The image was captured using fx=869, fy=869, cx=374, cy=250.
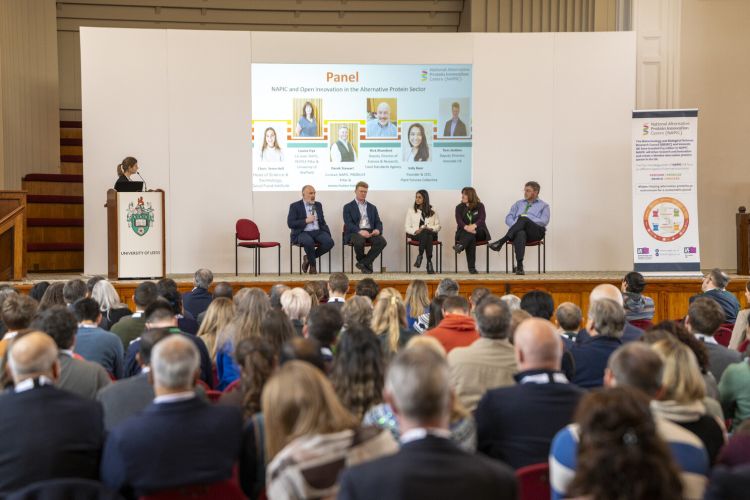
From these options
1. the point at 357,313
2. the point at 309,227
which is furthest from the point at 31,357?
the point at 309,227

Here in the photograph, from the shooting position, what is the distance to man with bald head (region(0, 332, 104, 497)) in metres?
2.36

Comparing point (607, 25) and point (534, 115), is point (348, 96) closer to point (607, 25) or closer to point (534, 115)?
point (534, 115)

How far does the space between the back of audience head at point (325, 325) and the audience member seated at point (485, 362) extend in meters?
0.54

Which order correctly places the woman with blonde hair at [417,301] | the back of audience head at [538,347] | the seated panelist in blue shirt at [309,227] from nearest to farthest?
the back of audience head at [538,347] < the woman with blonde hair at [417,301] < the seated panelist in blue shirt at [309,227]

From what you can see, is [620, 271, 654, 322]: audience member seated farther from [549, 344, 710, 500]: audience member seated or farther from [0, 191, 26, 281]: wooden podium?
[0, 191, 26, 281]: wooden podium

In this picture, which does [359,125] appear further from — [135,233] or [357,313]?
[357,313]

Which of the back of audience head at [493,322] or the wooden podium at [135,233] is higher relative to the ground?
the wooden podium at [135,233]

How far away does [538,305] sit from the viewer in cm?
496

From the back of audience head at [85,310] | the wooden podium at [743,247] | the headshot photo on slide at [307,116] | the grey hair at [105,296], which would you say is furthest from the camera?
the headshot photo on slide at [307,116]

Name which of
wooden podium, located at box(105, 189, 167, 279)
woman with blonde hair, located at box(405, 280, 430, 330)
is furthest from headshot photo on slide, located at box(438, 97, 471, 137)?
woman with blonde hair, located at box(405, 280, 430, 330)

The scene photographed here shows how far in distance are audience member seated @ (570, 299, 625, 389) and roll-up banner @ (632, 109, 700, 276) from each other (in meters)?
5.45

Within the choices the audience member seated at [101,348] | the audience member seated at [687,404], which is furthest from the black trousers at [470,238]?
the audience member seated at [687,404]

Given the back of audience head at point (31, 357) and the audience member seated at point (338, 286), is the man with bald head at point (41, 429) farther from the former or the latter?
the audience member seated at point (338, 286)

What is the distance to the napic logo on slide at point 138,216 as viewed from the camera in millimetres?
8477
